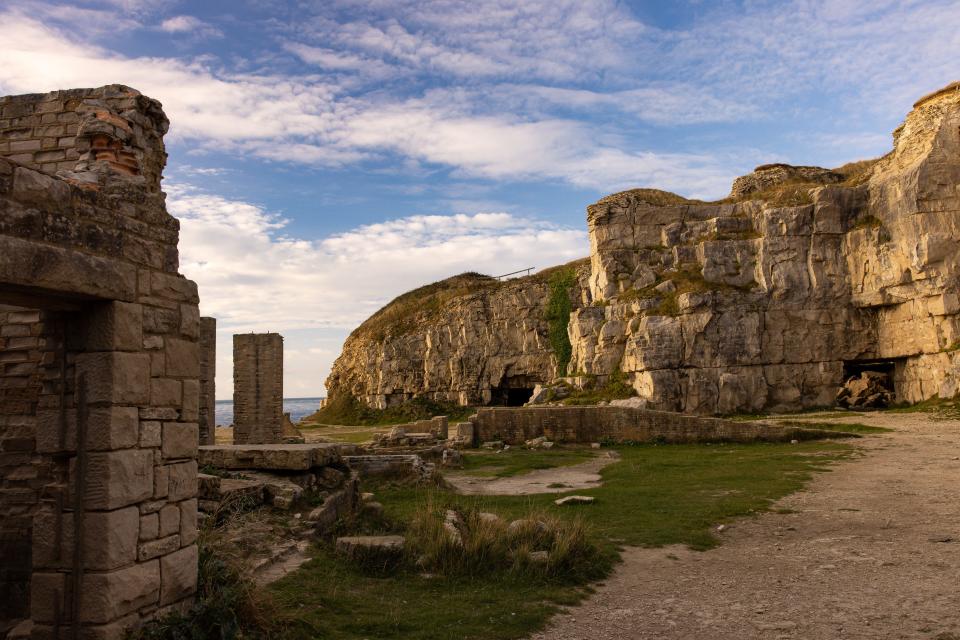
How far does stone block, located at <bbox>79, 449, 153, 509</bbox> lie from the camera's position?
457 centimetres

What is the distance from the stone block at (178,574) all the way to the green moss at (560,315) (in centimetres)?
3343

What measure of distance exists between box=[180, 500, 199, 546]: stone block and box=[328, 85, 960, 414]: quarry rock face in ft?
81.4

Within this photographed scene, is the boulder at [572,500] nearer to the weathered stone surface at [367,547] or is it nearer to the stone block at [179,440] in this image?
the weathered stone surface at [367,547]

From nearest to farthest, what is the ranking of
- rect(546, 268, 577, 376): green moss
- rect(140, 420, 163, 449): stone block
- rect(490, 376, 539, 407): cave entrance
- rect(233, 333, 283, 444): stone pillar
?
A: rect(140, 420, 163, 449): stone block → rect(233, 333, 283, 444): stone pillar → rect(546, 268, 577, 376): green moss → rect(490, 376, 539, 407): cave entrance

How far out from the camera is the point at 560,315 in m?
40.2

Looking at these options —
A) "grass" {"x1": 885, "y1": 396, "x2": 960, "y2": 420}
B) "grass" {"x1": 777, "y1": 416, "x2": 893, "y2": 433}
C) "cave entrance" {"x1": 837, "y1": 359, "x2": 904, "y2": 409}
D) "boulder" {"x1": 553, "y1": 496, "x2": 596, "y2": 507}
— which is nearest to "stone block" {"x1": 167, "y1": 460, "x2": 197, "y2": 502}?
"boulder" {"x1": 553, "y1": 496, "x2": 596, "y2": 507}

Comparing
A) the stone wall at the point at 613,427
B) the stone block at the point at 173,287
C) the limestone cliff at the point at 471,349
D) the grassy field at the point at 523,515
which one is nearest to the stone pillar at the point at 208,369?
the grassy field at the point at 523,515

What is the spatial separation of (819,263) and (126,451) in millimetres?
31178

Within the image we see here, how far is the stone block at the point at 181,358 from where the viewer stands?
5.25 metres

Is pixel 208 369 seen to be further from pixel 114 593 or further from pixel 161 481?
pixel 114 593

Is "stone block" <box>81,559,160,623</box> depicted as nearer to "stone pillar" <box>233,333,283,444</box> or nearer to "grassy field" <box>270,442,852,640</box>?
"grassy field" <box>270,442,852,640</box>

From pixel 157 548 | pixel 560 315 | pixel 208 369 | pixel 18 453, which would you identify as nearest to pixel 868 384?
pixel 560 315

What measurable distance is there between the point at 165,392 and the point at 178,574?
4.58ft

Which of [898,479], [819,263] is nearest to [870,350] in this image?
[819,263]
